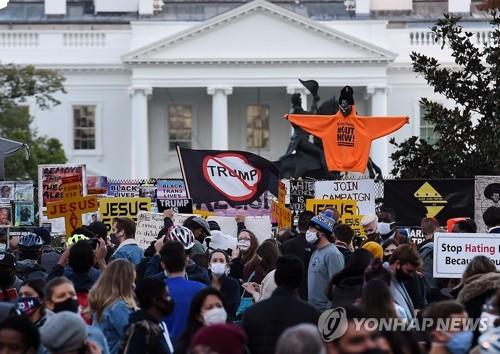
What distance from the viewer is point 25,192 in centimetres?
2514

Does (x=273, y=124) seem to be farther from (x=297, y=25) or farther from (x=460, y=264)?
(x=460, y=264)

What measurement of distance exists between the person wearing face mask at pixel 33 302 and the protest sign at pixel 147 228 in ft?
21.1

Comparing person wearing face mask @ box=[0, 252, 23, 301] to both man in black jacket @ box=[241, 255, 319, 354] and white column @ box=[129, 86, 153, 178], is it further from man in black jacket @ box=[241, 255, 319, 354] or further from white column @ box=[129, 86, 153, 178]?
white column @ box=[129, 86, 153, 178]

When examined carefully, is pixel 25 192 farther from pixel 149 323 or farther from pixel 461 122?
pixel 149 323

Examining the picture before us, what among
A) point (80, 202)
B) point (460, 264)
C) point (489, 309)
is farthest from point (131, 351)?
point (80, 202)


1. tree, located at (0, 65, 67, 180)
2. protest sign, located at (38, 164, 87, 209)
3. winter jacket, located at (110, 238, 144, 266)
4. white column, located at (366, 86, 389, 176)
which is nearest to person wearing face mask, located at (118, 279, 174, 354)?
winter jacket, located at (110, 238, 144, 266)

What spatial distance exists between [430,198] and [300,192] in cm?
236

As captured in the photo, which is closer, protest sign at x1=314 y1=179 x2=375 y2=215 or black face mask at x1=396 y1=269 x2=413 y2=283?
black face mask at x1=396 y1=269 x2=413 y2=283

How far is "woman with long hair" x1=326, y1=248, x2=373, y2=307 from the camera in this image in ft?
38.4

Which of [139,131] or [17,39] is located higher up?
[17,39]

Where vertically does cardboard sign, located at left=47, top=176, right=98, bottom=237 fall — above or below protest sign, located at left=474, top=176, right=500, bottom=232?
below

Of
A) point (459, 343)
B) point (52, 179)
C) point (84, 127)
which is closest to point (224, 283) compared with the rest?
point (459, 343)

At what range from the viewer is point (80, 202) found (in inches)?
762

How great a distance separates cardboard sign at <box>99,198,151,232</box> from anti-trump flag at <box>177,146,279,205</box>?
1008 millimetres
